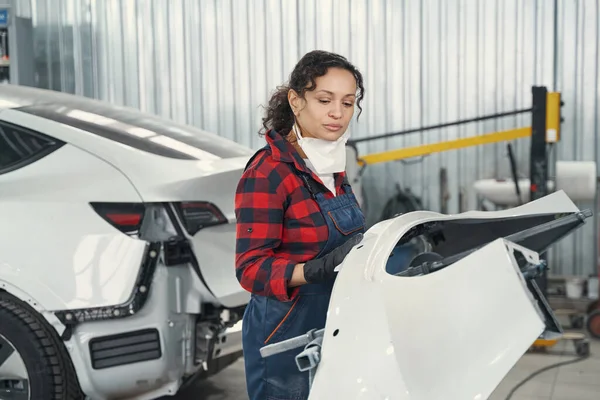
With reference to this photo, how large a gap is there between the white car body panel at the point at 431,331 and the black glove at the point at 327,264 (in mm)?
165

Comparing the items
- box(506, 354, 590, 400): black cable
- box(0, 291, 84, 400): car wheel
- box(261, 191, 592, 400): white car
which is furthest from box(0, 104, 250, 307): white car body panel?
box(506, 354, 590, 400): black cable

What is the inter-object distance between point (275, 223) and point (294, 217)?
59mm

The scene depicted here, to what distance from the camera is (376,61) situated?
6.24 meters

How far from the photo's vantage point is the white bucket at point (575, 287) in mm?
5391

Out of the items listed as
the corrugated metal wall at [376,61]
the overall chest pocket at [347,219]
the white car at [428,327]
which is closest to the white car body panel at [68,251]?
the overall chest pocket at [347,219]

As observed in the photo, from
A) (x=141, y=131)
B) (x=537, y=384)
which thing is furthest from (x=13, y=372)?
(x=537, y=384)

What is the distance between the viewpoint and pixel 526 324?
1.19m

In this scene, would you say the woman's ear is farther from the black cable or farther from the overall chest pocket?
the black cable

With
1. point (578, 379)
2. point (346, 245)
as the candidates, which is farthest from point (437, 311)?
point (578, 379)

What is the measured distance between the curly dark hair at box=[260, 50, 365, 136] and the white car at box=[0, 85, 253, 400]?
85 cm

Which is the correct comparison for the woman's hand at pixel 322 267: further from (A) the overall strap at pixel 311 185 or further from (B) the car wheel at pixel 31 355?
(B) the car wheel at pixel 31 355

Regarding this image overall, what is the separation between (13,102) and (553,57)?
4191mm

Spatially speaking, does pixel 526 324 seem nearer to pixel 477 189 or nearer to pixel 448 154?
pixel 477 189

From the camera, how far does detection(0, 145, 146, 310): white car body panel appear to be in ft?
8.70
